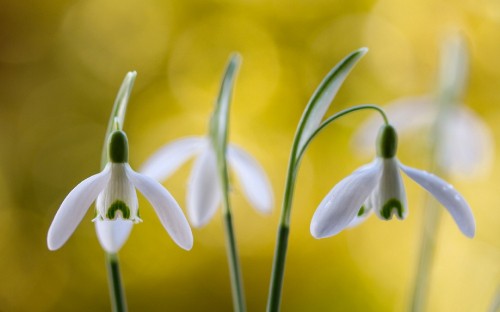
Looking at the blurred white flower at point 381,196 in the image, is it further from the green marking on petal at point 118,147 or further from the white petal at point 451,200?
the green marking on petal at point 118,147

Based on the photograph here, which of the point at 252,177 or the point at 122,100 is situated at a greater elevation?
the point at 122,100

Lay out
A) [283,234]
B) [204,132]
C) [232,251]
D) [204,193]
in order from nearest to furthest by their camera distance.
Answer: [283,234] < [232,251] < [204,193] < [204,132]

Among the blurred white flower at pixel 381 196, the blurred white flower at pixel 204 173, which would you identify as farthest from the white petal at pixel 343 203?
the blurred white flower at pixel 204 173

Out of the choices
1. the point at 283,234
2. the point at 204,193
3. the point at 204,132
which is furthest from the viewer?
the point at 204,132

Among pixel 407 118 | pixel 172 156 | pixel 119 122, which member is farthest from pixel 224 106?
pixel 407 118

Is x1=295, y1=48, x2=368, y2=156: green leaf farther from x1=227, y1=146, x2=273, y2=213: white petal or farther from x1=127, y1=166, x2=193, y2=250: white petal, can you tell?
x1=227, y1=146, x2=273, y2=213: white petal

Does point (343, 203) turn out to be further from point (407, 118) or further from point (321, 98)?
point (407, 118)

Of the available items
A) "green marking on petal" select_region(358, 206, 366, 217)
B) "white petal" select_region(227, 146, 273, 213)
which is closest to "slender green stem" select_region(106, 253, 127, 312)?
"green marking on petal" select_region(358, 206, 366, 217)
